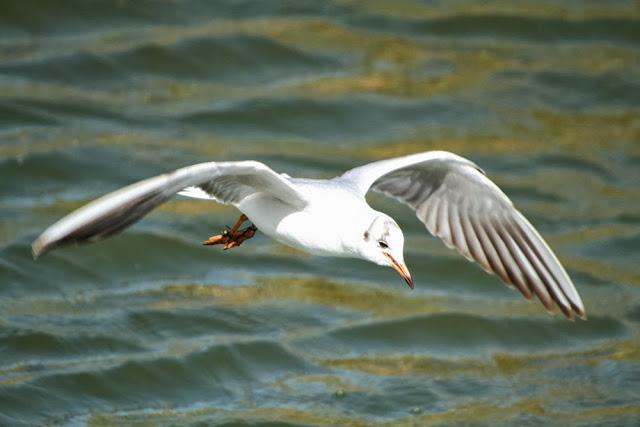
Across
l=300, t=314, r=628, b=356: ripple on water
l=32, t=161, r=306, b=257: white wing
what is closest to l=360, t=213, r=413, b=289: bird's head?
l=32, t=161, r=306, b=257: white wing

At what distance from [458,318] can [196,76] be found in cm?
403

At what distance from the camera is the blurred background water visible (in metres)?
9.73

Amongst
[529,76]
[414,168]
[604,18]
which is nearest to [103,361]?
[414,168]

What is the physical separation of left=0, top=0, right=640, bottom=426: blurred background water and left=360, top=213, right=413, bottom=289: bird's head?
2.47 meters

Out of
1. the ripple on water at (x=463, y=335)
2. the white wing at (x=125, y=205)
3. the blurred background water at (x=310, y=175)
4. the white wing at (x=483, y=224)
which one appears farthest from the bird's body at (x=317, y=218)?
the ripple on water at (x=463, y=335)

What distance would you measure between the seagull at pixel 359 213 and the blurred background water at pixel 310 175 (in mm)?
1763

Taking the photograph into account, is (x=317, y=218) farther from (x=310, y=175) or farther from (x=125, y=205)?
(x=310, y=175)

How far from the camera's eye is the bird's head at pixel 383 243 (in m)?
7.15

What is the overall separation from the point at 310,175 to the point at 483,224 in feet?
12.6

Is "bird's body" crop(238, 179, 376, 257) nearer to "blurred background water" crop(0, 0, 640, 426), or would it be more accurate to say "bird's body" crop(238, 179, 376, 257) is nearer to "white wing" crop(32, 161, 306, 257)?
"white wing" crop(32, 161, 306, 257)

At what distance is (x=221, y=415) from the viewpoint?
927 cm

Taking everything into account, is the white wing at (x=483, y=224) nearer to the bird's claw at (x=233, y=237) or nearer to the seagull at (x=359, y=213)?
the seagull at (x=359, y=213)

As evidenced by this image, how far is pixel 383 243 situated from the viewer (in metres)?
7.17

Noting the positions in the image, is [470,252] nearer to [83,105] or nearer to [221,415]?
[221,415]
